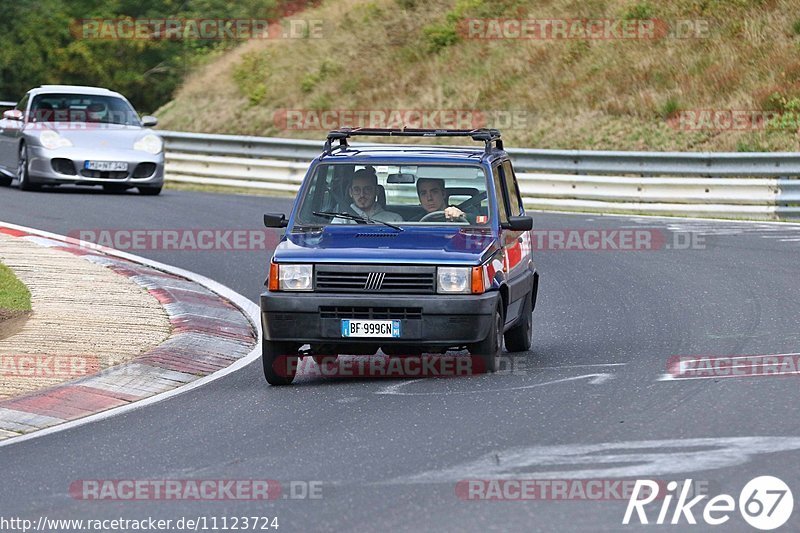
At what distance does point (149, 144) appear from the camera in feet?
78.8

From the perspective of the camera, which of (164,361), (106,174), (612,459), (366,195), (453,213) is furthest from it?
(106,174)

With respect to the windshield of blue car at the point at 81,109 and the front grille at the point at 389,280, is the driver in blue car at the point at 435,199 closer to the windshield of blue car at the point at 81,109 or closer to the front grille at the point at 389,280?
the front grille at the point at 389,280

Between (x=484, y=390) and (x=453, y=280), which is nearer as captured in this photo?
(x=484, y=390)

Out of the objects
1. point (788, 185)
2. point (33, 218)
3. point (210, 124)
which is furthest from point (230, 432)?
point (210, 124)

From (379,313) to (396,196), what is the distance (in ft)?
4.42

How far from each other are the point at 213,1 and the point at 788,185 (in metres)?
37.2

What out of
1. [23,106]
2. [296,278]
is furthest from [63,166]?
[296,278]

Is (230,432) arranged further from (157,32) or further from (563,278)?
(157,32)

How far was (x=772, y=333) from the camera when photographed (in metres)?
11.8

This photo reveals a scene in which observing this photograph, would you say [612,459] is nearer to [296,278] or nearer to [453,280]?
[453,280]

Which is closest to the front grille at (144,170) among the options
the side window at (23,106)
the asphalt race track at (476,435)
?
the side window at (23,106)

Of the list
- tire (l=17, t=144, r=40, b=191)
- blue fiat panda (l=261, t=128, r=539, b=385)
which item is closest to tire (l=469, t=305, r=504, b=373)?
blue fiat panda (l=261, t=128, r=539, b=385)

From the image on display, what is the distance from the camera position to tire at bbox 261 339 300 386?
32.5ft

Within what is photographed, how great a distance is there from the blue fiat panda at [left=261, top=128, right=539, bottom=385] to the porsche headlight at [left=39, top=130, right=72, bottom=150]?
1316 centimetres
